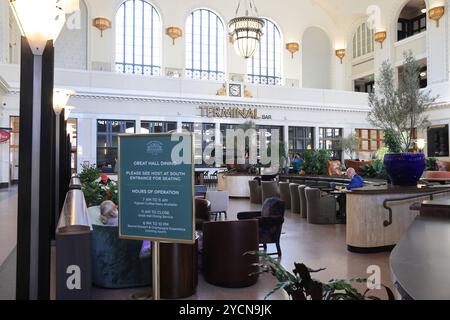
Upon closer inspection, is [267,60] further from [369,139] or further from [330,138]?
[369,139]

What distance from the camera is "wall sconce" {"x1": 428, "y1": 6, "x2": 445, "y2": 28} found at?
18547 mm

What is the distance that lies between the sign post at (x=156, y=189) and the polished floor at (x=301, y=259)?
1696mm

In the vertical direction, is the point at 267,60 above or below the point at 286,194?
above

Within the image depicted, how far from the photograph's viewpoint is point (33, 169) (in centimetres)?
246

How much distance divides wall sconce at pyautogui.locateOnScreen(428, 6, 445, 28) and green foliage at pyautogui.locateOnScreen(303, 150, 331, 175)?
1168cm

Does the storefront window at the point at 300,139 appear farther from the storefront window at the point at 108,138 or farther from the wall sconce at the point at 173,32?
the storefront window at the point at 108,138

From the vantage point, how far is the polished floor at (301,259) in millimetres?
3881

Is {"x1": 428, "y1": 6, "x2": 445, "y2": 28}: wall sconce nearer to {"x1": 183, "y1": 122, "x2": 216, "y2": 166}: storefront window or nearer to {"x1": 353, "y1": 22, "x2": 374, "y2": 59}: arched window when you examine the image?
{"x1": 353, "y1": 22, "x2": 374, "y2": 59}: arched window

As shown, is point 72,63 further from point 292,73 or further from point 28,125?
point 28,125

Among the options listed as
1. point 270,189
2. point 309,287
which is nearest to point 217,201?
point 270,189

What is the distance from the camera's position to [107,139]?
17.4m

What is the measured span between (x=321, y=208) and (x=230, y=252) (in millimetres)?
4263
